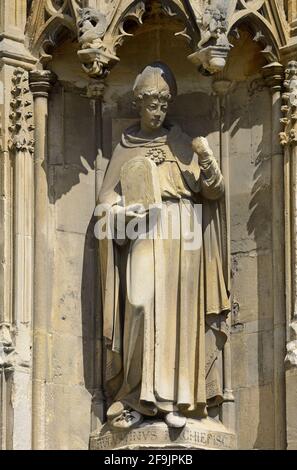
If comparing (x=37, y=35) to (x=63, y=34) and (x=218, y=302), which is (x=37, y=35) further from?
(x=218, y=302)

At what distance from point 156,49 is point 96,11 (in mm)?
833

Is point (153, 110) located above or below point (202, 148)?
above

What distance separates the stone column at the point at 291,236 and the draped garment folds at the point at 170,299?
49 centimetres

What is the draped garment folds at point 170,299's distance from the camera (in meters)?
18.3

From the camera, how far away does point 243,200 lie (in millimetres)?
18922

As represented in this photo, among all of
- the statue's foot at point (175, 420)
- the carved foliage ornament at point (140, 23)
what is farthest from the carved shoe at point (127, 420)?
the carved foliage ornament at point (140, 23)

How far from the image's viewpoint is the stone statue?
60.0 feet

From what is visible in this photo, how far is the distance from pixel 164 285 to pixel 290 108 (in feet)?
4.99

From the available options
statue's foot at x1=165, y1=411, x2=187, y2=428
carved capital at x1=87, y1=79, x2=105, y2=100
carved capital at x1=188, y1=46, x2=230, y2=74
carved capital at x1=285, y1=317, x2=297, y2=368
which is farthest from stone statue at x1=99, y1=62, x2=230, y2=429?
carved capital at x1=285, y1=317, x2=297, y2=368

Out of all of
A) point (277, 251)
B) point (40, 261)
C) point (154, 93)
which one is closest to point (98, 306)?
point (40, 261)

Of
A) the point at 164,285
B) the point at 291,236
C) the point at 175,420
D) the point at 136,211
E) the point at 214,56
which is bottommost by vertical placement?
the point at 175,420

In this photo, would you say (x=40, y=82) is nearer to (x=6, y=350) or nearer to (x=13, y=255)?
(x=13, y=255)

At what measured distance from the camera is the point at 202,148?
60.3 ft

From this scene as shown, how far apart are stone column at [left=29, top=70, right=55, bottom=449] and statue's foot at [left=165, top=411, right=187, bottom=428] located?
35.9 inches
